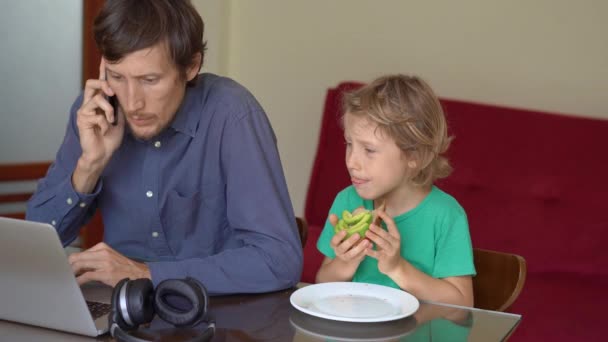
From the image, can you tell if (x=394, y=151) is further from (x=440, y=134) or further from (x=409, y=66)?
(x=409, y=66)

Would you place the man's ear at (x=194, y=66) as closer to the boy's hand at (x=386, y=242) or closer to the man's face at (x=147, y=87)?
the man's face at (x=147, y=87)

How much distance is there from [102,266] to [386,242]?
0.55 m

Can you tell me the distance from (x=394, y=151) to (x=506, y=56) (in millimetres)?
1794

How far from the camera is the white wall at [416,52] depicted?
357 cm

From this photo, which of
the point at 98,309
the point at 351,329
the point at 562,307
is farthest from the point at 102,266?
the point at 562,307

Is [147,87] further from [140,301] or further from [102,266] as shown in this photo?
[140,301]

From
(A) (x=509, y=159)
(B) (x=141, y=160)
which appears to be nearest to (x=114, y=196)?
(B) (x=141, y=160)

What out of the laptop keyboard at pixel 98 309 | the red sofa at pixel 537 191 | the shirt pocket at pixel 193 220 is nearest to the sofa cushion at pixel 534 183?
the red sofa at pixel 537 191

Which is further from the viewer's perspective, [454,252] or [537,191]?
[537,191]

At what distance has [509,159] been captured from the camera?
328cm

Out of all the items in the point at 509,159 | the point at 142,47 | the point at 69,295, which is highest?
the point at 142,47

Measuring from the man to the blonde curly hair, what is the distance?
0.79 ft

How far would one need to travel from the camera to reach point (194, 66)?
2000 mm

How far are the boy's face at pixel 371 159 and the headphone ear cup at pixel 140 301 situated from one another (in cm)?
67
